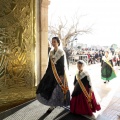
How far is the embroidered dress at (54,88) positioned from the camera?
297 centimetres

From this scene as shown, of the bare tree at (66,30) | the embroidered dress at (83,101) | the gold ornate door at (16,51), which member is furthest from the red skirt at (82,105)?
Answer: the bare tree at (66,30)

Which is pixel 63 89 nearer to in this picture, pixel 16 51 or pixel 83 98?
pixel 83 98

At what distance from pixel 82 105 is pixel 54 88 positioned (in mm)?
596

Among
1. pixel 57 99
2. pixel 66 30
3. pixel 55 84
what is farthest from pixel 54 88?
pixel 66 30

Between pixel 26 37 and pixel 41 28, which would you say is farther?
pixel 41 28

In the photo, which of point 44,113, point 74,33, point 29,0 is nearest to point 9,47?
point 29,0

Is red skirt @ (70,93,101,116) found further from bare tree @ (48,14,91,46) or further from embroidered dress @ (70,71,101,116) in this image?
bare tree @ (48,14,91,46)

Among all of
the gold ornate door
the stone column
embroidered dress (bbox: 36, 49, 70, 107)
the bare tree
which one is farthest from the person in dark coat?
the bare tree

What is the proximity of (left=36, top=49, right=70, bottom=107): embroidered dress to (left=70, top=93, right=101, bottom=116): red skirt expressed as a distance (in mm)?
133

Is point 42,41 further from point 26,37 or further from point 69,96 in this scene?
point 69,96

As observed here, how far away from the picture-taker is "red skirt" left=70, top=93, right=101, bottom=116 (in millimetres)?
2889

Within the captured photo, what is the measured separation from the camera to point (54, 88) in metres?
3.01

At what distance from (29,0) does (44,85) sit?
6.63 ft

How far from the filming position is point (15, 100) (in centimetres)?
375
